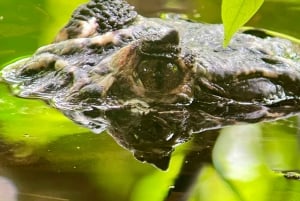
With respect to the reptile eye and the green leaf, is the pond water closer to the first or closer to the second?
the reptile eye

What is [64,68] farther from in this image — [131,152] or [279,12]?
[279,12]

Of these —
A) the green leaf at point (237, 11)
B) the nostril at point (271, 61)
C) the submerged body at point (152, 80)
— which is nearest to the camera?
the green leaf at point (237, 11)

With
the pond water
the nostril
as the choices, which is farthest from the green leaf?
the nostril

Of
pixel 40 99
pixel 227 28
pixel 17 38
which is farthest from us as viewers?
pixel 17 38

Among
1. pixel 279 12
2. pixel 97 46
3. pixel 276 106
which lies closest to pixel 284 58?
pixel 276 106

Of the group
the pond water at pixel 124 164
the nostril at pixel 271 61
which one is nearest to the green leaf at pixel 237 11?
the pond water at pixel 124 164

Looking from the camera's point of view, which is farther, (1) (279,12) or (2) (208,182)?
(1) (279,12)

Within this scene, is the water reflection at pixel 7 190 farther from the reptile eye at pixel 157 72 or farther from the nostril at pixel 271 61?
the nostril at pixel 271 61
